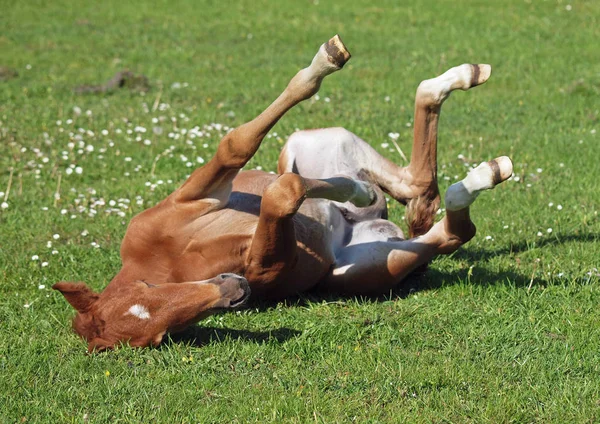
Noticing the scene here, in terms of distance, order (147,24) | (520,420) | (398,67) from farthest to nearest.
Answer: (147,24) → (398,67) → (520,420)

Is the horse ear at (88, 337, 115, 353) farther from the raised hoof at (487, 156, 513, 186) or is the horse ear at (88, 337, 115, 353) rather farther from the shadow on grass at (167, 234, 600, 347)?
the raised hoof at (487, 156, 513, 186)

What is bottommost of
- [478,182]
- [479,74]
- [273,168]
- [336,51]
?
[273,168]

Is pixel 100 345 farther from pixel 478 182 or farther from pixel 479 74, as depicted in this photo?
pixel 479 74

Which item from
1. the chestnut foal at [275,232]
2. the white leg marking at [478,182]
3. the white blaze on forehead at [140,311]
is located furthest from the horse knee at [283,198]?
the white leg marking at [478,182]

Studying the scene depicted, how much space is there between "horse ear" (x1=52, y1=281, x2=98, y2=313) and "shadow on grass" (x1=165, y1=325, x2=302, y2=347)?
471 mm

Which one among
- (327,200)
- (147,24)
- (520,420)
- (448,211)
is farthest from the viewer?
(147,24)

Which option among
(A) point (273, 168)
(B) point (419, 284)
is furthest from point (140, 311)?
(A) point (273, 168)

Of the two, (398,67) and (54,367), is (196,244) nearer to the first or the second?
(54,367)

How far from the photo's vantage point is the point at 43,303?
5488 mm

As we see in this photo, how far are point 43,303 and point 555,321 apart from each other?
121 inches

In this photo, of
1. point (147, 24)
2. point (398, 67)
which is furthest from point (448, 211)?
point (147, 24)

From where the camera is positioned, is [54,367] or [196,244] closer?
[54,367]

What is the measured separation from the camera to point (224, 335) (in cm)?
493

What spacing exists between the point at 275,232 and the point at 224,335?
655mm
